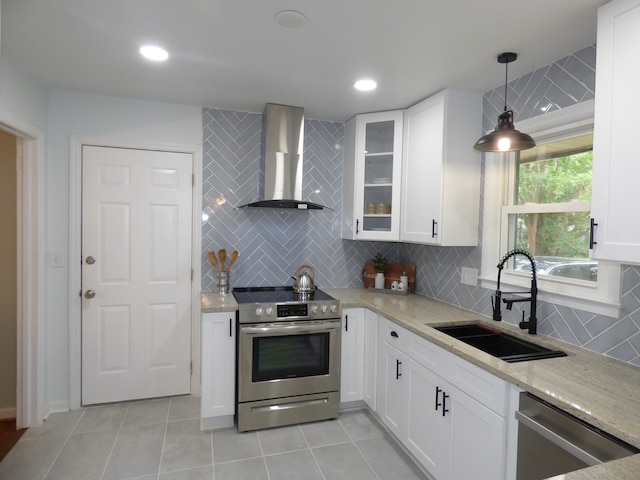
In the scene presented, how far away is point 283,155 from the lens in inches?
118

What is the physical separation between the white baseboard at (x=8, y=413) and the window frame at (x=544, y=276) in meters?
3.55

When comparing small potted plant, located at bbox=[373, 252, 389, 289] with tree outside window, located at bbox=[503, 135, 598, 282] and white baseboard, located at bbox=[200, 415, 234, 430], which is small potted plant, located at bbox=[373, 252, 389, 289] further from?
white baseboard, located at bbox=[200, 415, 234, 430]

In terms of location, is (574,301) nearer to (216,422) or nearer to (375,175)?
(375,175)

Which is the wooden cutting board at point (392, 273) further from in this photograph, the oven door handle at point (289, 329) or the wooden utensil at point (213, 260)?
the wooden utensil at point (213, 260)

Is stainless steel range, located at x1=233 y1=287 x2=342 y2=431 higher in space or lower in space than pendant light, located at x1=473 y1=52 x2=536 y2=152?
lower

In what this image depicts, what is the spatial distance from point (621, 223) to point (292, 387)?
214 centimetres

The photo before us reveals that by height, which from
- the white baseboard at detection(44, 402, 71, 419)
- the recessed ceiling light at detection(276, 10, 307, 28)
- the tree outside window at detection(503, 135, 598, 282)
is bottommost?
the white baseboard at detection(44, 402, 71, 419)

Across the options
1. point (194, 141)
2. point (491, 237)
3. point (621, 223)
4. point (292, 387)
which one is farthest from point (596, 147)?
point (194, 141)

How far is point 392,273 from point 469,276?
0.85m

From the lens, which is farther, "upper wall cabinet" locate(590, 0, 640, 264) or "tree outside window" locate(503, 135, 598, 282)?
"tree outside window" locate(503, 135, 598, 282)

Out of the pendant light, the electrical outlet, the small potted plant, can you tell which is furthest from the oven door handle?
the pendant light

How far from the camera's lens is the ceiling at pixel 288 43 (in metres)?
1.66

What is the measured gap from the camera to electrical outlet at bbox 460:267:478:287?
263 cm

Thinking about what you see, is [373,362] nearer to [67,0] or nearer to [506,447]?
[506,447]
